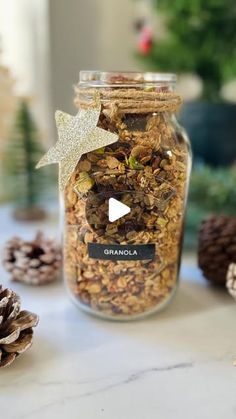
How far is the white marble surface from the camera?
1.27 ft

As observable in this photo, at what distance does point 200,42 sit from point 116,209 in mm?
502

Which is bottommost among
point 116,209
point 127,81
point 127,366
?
point 127,366

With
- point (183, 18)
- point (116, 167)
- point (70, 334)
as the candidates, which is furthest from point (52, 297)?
point (183, 18)

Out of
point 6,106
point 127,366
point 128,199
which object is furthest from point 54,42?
point 127,366

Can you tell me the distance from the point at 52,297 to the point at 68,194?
0.15 m

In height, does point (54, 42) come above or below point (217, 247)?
above

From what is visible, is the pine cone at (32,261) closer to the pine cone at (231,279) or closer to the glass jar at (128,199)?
the glass jar at (128,199)

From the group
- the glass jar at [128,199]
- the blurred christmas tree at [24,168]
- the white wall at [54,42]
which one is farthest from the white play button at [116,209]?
the white wall at [54,42]

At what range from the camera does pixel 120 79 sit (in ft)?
1.66

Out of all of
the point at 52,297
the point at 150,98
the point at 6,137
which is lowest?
the point at 52,297

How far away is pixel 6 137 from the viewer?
0.81 metres

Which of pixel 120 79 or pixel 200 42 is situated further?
pixel 200 42

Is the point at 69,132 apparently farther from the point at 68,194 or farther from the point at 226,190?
the point at 226,190

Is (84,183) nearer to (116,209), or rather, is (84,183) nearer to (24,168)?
(116,209)
